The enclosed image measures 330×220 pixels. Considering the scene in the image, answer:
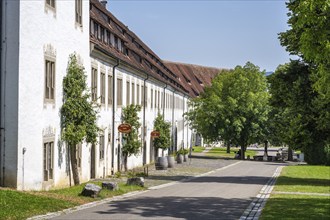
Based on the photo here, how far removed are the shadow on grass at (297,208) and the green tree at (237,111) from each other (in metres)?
42.5

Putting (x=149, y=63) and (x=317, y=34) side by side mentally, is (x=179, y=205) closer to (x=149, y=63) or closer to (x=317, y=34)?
(x=317, y=34)

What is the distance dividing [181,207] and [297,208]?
4.04 meters

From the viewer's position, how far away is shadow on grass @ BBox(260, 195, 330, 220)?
17.2 metres

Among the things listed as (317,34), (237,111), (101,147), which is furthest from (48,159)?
(237,111)

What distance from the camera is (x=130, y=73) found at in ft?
130

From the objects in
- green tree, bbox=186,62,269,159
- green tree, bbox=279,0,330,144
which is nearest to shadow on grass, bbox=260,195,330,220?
green tree, bbox=279,0,330,144

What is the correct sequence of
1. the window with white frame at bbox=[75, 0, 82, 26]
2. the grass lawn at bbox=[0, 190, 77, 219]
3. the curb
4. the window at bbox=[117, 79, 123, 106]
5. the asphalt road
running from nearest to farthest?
the grass lawn at bbox=[0, 190, 77, 219]
the asphalt road
the curb
the window with white frame at bbox=[75, 0, 82, 26]
the window at bbox=[117, 79, 123, 106]

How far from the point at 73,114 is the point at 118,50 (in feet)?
51.1

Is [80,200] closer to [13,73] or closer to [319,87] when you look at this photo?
[13,73]

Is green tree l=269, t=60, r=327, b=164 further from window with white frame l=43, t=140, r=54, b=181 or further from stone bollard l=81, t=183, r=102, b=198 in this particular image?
window with white frame l=43, t=140, r=54, b=181

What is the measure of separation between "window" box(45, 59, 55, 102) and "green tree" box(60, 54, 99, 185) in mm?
1231

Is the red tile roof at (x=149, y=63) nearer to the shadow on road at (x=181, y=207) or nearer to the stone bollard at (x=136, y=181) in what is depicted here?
the stone bollard at (x=136, y=181)

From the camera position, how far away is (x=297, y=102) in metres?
31.2

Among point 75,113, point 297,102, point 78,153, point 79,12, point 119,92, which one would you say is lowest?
point 78,153
